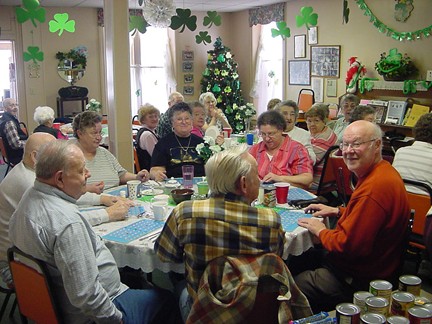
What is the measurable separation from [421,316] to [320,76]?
710 cm

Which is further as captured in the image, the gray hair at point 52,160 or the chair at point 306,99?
the chair at point 306,99

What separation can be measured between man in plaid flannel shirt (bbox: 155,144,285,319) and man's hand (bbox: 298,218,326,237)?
601 millimetres

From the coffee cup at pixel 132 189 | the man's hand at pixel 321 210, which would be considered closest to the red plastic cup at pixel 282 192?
the man's hand at pixel 321 210

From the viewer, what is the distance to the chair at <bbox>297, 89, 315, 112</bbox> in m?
8.33

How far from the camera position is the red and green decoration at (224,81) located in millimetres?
9391

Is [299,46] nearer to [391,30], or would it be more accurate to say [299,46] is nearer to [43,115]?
[391,30]

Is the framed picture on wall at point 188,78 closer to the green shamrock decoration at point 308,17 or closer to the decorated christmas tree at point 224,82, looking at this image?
the decorated christmas tree at point 224,82

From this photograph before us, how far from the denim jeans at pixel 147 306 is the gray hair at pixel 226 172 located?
0.68 meters

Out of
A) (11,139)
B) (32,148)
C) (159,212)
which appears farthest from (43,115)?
(159,212)

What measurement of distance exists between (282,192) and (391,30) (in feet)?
16.1

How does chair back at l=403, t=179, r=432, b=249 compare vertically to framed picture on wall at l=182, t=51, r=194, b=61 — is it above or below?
below

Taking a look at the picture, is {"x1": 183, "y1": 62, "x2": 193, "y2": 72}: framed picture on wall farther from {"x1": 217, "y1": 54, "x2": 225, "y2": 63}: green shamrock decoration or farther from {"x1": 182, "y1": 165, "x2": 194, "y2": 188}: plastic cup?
{"x1": 182, "y1": 165, "x2": 194, "y2": 188}: plastic cup

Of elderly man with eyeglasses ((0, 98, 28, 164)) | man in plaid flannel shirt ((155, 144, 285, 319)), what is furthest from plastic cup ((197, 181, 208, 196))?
elderly man with eyeglasses ((0, 98, 28, 164))

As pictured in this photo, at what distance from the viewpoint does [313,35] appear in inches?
324
